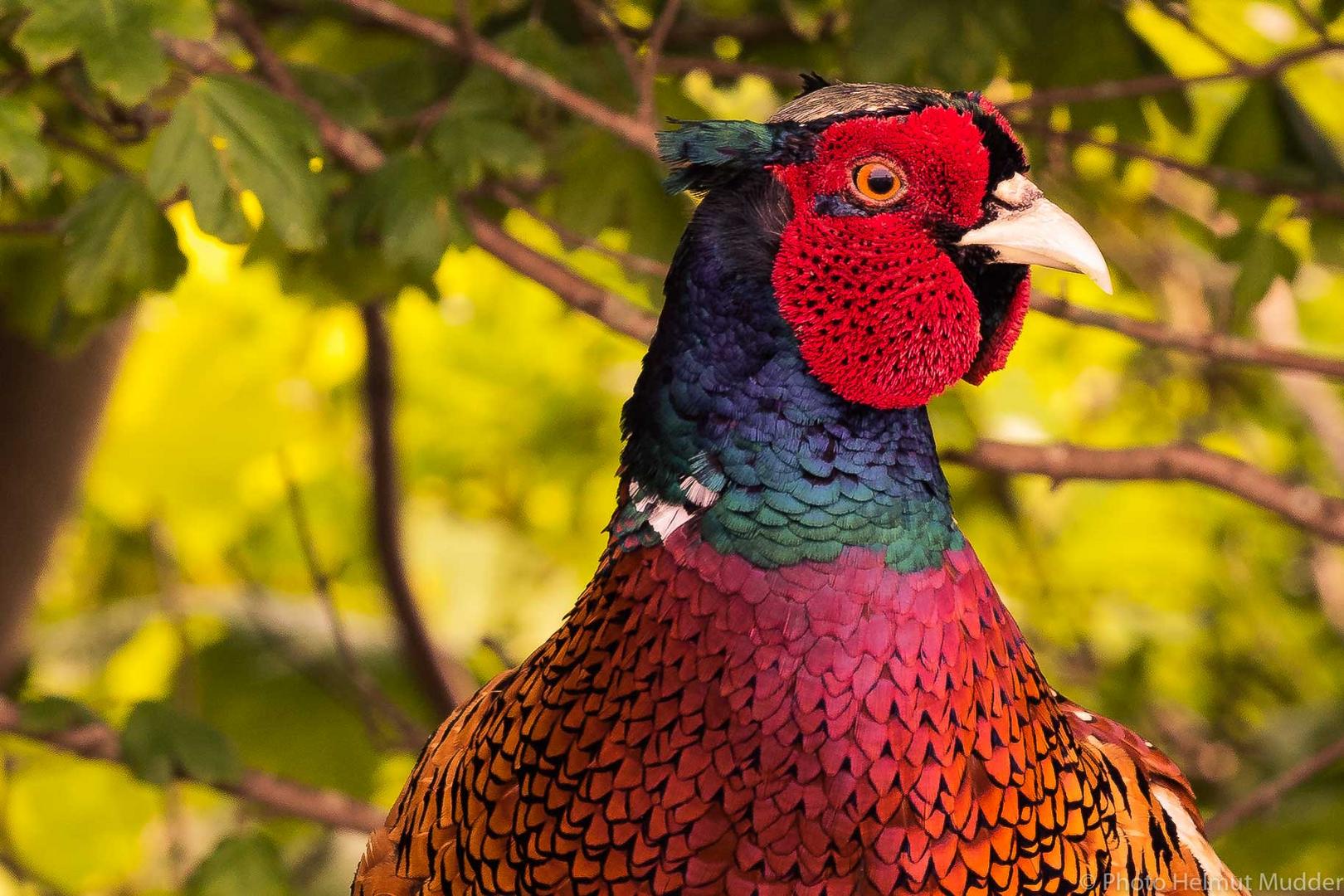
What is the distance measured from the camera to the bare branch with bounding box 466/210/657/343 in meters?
2.48

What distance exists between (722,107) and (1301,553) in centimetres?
233

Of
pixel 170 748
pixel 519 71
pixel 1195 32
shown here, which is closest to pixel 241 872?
pixel 170 748

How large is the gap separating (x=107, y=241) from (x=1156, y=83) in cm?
167

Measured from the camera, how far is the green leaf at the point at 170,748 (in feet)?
8.60

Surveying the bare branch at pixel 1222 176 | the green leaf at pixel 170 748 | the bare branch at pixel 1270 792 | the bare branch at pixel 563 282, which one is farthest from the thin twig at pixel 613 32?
the bare branch at pixel 1270 792

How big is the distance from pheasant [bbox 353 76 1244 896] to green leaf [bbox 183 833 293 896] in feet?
4.14

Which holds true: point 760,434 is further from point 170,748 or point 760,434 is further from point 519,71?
point 170,748

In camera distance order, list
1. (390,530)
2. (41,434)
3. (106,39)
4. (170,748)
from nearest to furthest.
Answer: (106,39), (170,748), (41,434), (390,530)

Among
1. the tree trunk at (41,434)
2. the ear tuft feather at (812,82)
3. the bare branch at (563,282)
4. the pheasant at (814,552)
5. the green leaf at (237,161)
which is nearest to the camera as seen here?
the pheasant at (814,552)

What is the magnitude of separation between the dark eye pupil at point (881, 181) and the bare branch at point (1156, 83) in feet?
2.92

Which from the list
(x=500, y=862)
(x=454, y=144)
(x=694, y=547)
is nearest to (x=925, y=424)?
(x=694, y=547)

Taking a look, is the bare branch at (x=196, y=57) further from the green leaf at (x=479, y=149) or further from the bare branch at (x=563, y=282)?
the bare branch at (x=563, y=282)

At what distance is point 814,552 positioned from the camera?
154cm

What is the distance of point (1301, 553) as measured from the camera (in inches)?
187
